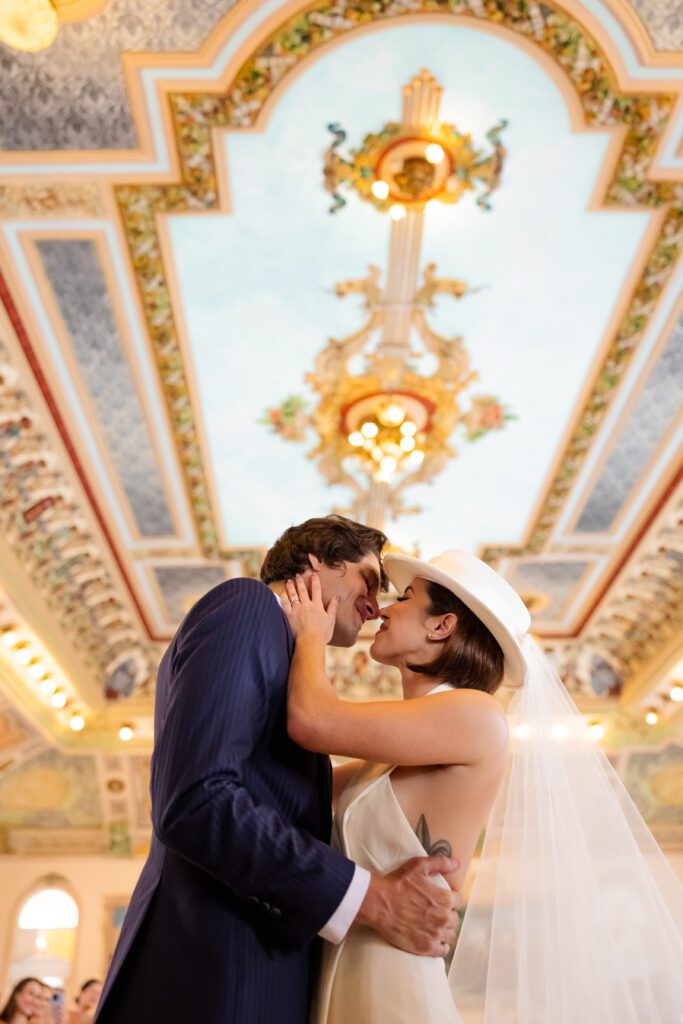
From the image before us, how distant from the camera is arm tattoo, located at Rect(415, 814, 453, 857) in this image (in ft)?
9.44

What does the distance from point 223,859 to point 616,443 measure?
999cm

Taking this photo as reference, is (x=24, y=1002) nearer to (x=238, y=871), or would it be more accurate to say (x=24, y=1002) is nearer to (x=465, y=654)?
(x=465, y=654)

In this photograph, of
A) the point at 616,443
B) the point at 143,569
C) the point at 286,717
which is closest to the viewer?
the point at 286,717

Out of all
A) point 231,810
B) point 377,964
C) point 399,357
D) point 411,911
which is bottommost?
point 377,964

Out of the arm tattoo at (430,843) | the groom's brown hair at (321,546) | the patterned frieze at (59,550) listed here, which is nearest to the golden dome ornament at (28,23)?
the patterned frieze at (59,550)

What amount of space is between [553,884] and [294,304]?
24.7ft

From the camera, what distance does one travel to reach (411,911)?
8.58 ft

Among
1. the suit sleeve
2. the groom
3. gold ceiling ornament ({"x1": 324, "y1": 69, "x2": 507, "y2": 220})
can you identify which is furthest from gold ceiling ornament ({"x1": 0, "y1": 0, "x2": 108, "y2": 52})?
the suit sleeve

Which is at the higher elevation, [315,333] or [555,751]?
[315,333]

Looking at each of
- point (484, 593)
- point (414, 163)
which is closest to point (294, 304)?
point (414, 163)

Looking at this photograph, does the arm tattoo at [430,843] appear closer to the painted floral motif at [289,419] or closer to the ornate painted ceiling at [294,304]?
the ornate painted ceiling at [294,304]

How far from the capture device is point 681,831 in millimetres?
18078

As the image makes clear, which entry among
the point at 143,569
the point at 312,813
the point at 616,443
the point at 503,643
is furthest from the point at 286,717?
the point at 143,569

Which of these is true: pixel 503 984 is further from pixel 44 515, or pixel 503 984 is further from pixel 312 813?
Answer: pixel 44 515
